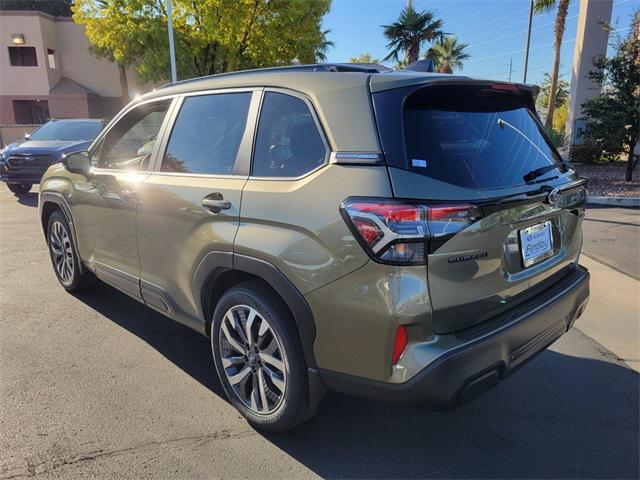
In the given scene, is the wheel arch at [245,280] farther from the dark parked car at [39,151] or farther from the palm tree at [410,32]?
the palm tree at [410,32]

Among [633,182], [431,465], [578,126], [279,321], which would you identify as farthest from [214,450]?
[578,126]

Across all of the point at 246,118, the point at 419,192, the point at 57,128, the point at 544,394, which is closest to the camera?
the point at 419,192

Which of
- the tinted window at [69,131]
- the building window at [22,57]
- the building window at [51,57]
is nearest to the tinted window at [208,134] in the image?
the tinted window at [69,131]

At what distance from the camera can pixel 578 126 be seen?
48.9ft

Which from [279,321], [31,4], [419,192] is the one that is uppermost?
[31,4]

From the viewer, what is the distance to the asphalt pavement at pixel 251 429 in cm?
244

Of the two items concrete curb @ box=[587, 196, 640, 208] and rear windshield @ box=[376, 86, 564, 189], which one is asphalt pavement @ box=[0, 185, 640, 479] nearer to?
rear windshield @ box=[376, 86, 564, 189]

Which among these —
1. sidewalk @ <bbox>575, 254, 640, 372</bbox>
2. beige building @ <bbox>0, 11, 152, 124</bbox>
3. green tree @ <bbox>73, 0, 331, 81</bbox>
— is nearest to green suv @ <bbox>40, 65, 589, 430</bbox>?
sidewalk @ <bbox>575, 254, 640, 372</bbox>

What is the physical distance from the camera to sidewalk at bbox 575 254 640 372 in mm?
3754

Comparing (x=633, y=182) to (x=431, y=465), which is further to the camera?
(x=633, y=182)

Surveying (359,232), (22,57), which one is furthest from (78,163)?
(22,57)

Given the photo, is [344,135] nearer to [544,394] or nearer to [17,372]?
[544,394]

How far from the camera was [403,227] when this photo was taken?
1.95 meters

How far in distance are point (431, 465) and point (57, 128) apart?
38.6ft
